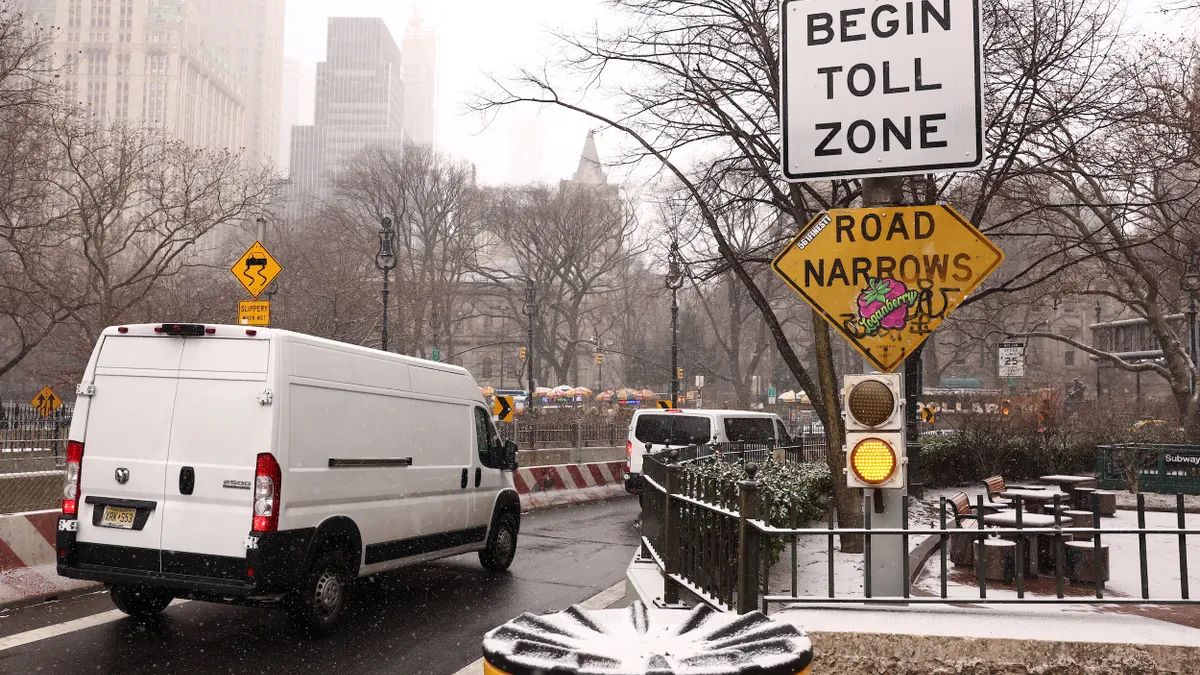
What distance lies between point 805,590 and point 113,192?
89.2ft

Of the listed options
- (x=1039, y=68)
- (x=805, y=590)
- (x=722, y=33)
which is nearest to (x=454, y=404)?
(x=805, y=590)

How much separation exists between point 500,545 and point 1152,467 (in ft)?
47.8

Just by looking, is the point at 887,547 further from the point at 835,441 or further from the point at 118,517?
the point at 835,441

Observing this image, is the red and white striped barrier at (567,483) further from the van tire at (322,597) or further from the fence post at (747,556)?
the fence post at (747,556)

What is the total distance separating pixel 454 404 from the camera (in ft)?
31.4

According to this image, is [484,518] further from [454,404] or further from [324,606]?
[324,606]

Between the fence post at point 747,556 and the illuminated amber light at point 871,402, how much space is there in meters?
0.68

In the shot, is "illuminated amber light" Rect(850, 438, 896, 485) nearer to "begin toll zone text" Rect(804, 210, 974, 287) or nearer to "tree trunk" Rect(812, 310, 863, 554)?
"begin toll zone text" Rect(804, 210, 974, 287)

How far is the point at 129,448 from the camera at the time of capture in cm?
704

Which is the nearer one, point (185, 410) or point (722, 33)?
point (185, 410)

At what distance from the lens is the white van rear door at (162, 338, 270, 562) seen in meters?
6.66

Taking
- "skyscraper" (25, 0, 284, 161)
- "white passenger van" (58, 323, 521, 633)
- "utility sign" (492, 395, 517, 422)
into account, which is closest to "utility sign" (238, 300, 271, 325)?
"white passenger van" (58, 323, 521, 633)

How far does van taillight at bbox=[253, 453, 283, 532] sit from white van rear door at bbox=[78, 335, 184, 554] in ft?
2.61

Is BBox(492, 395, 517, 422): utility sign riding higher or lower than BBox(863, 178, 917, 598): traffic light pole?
higher
